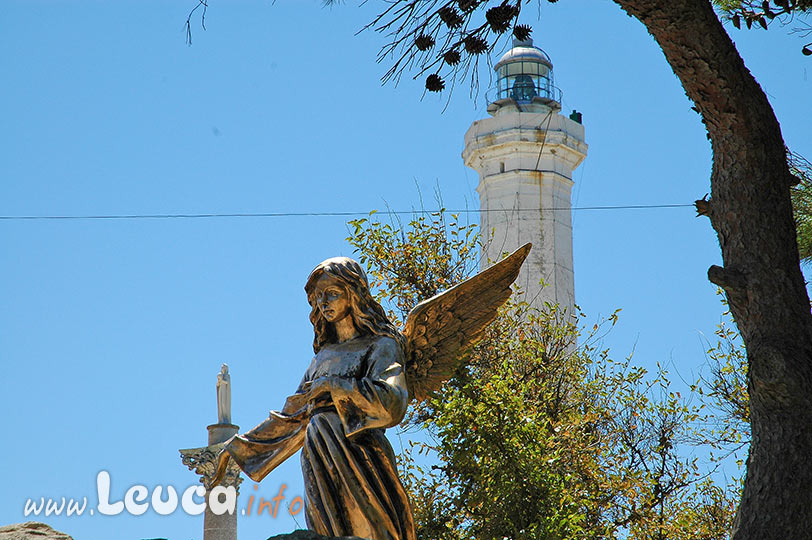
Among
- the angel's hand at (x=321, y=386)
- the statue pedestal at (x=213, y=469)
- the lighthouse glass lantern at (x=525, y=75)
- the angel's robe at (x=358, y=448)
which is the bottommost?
the angel's robe at (x=358, y=448)

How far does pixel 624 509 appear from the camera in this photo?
13.4 metres

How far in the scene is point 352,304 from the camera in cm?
671

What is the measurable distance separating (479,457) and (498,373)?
1.16m

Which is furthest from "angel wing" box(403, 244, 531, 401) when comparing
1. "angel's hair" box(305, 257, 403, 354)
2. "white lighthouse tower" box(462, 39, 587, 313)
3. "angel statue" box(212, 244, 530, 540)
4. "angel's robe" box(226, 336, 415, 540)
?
"white lighthouse tower" box(462, 39, 587, 313)

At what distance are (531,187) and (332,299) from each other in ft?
71.6

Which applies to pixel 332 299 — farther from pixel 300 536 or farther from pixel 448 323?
pixel 300 536

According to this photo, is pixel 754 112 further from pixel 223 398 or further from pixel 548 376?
pixel 223 398

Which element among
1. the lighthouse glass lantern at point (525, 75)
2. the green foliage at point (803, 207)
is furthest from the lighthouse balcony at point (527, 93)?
the green foliage at point (803, 207)

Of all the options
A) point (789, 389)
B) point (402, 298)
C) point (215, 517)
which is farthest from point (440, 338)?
point (215, 517)

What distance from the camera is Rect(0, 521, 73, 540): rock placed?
5344 millimetres

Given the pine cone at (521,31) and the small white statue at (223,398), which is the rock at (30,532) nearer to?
the pine cone at (521,31)

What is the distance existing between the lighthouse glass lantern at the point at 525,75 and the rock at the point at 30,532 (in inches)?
1021

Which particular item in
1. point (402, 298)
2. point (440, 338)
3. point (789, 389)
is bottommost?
point (789, 389)

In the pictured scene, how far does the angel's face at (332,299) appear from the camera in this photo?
669 cm
